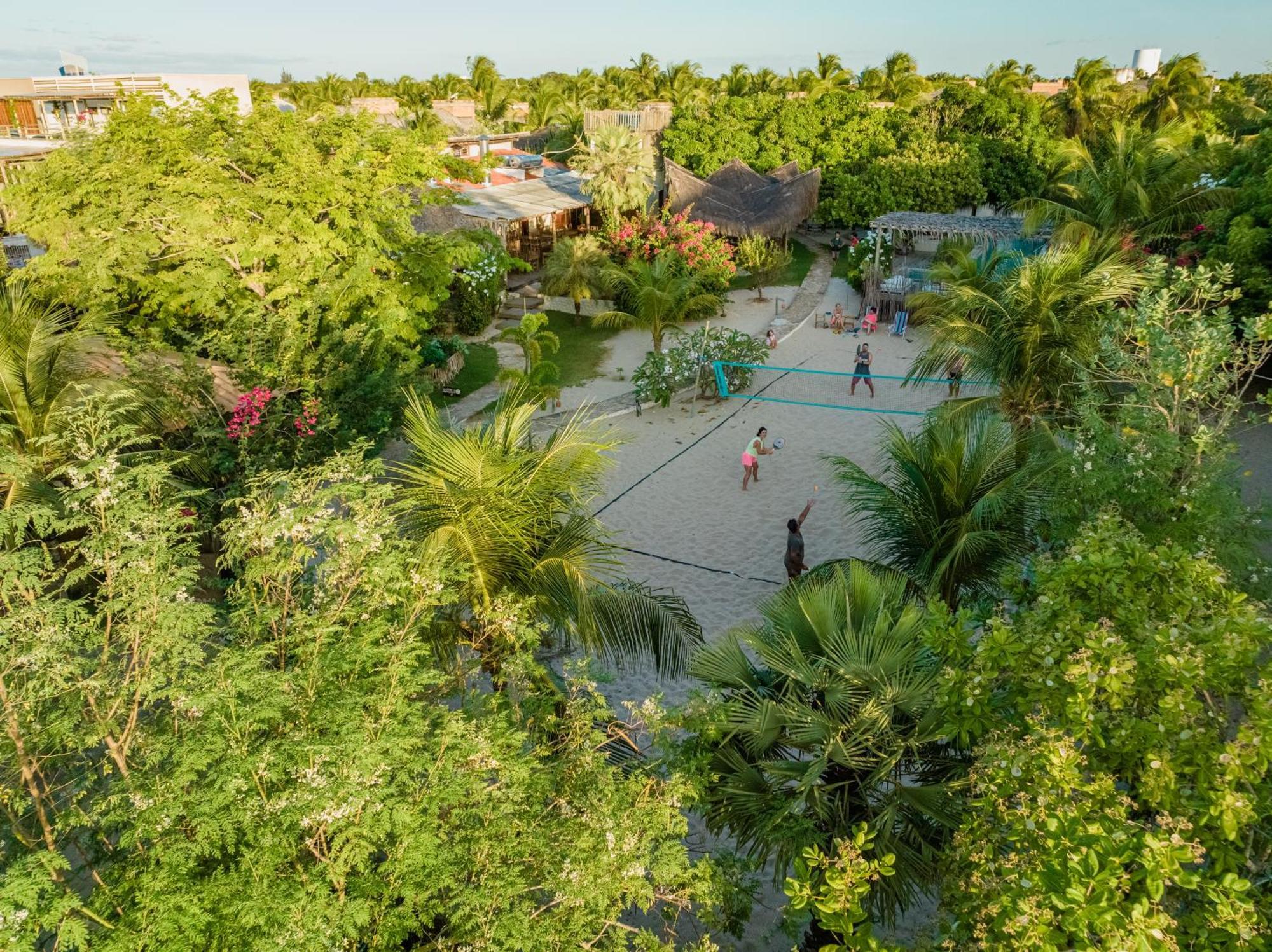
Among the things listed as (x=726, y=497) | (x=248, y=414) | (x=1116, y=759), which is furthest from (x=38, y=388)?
(x=1116, y=759)

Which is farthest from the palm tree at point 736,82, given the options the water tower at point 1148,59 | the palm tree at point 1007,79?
the water tower at point 1148,59

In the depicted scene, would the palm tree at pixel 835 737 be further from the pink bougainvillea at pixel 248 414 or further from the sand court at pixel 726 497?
the pink bougainvillea at pixel 248 414

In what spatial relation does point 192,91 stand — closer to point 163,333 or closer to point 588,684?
point 163,333

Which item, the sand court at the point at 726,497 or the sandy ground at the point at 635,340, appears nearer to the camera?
the sand court at the point at 726,497

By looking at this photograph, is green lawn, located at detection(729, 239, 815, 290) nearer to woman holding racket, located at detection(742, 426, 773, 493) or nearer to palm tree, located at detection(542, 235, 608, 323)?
palm tree, located at detection(542, 235, 608, 323)

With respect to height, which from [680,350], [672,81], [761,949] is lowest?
[761,949]

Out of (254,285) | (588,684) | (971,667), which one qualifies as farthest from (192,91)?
(971,667)
